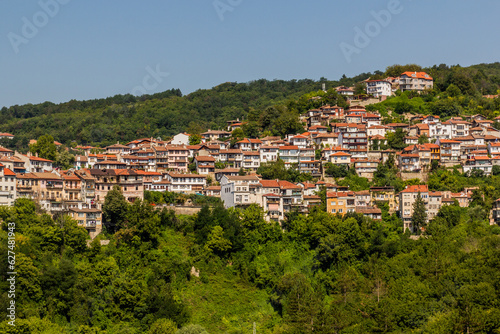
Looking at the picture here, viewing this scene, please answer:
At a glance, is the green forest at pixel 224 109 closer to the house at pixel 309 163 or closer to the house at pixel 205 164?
the house at pixel 309 163

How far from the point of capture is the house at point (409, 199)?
202 ft

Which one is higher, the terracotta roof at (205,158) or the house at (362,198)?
the terracotta roof at (205,158)

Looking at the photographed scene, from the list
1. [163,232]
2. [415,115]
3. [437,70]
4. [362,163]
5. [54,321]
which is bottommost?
[54,321]

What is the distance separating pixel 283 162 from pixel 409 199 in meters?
14.7

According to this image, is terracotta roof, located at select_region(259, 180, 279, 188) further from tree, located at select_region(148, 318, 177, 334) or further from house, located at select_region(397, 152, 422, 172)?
tree, located at select_region(148, 318, 177, 334)

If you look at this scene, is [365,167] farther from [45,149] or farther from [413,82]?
[45,149]

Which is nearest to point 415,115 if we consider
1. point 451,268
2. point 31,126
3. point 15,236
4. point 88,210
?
point 451,268

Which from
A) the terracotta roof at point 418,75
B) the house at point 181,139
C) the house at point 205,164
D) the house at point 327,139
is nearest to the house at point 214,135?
the house at point 181,139

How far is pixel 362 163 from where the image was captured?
70.1 metres

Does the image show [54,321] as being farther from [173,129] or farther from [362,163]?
[173,129]

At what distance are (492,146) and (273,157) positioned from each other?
74.3 feet

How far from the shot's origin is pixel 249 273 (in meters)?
56.3

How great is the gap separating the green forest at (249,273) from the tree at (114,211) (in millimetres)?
106

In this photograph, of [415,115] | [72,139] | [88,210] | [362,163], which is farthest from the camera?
[72,139]
